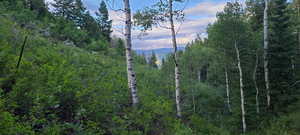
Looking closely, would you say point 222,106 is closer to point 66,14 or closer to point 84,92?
point 84,92

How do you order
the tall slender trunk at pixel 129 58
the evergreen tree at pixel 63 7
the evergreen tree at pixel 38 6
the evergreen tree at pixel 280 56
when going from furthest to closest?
1. the evergreen tree at pixel 63 7
2. the evergreen tree at pixel 38 6
3. the evergreen tree at pixel 280 56
4. the tall slender trunk at pixel 129 58

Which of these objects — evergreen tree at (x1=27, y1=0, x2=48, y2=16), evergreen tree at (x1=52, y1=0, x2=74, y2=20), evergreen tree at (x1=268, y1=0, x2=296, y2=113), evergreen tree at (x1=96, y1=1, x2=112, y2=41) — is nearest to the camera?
evergreen tree at (x1=268, y1=0, x2=296, y2=113)

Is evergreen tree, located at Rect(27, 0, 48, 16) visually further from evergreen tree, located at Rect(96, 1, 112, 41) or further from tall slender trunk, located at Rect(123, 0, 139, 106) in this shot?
tall slender trunk, located at Rect(123, 0, 139, 106)

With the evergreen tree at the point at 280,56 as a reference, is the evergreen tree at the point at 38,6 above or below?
above

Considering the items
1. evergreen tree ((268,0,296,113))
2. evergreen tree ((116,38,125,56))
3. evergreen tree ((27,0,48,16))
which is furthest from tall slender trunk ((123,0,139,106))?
evergreen tree ((116,38,125,56))

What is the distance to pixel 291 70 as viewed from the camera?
1418cm

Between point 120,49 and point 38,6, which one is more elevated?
point 38,6

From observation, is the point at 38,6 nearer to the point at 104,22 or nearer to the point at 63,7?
the point at 63,7

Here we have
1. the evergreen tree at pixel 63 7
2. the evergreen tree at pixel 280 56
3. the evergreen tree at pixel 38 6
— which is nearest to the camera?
the evergreen tree at pixel 280 56

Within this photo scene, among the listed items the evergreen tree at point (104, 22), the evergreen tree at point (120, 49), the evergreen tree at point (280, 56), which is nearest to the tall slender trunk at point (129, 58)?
the evergreen tree at point (280, 56)

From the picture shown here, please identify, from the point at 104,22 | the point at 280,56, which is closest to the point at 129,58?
the point at 280,56

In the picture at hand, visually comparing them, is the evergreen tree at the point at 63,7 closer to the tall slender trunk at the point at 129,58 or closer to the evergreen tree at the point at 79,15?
the evergreen tree at the point at 79,15

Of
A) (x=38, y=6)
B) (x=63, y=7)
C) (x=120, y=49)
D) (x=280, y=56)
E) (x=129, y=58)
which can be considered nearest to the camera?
(x=129, y=58)

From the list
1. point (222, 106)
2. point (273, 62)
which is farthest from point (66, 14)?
point (273, 62)
